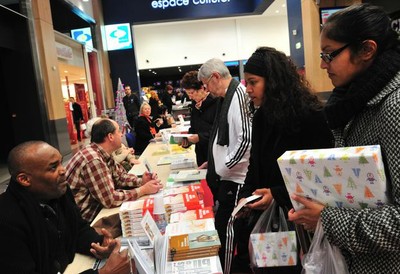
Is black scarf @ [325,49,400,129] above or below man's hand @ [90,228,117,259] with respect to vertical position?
above

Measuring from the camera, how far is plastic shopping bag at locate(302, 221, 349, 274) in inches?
41.1

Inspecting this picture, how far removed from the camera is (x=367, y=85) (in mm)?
962

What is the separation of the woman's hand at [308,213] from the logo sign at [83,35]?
12.0 meters

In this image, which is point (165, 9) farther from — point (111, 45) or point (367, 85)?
point (367, 85)

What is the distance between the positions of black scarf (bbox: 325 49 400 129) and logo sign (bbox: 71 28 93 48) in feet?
39.3

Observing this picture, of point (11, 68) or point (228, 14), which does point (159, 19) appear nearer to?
point (228, 14)

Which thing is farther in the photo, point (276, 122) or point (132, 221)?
point (132, 221)

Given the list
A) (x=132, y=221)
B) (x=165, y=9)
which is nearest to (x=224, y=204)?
(x=132, y=221)

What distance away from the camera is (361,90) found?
97 cm

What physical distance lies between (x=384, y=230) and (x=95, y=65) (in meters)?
12.6

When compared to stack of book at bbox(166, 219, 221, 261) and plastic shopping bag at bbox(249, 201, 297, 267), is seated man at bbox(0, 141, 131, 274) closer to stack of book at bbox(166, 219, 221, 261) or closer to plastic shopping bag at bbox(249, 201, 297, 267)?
stack of book at bbox(166, 219, 221, 261)

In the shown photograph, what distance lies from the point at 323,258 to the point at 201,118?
2.55 m

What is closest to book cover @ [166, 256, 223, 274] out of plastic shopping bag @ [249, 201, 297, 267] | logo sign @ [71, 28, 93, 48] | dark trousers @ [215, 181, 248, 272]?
plastic shopping bag @ [249, 201, 297, 267]

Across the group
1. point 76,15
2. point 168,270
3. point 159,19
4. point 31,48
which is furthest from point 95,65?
point 168,270
